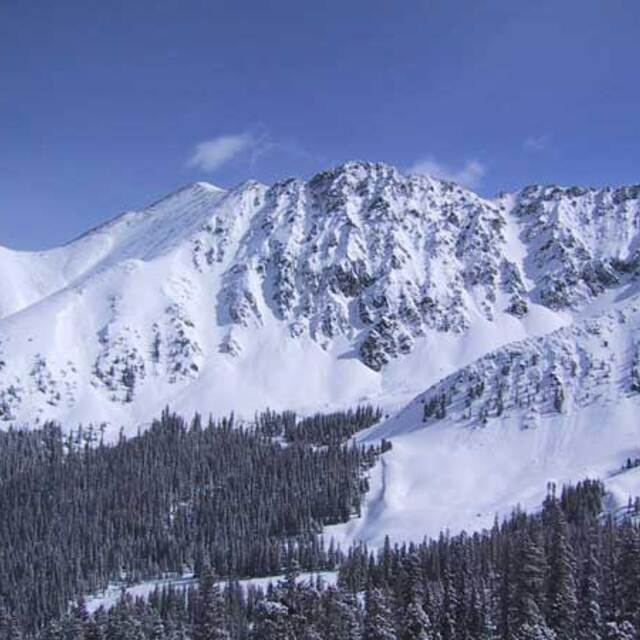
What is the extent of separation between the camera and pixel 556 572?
311 ft

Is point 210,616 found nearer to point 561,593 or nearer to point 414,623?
point 414,623

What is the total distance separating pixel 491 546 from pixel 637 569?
8827cm

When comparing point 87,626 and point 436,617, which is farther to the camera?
point 436,617

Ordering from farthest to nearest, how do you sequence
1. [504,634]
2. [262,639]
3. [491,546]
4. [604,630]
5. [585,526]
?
[585,526], [491,546], [504,634], [604,630], [262,639]

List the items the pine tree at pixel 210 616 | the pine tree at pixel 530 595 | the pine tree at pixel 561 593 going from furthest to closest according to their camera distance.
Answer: the pine tree at pixel 561 593, the pine tree at pixel 530 595, the pine tree at pixel 210 616

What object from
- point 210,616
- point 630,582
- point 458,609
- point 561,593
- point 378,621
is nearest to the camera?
point 210,616

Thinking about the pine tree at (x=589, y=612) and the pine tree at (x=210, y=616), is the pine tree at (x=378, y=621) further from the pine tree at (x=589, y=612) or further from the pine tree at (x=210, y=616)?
the pine tree at (x=589, y=612)

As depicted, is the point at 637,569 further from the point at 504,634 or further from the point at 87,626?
the point at 87,626

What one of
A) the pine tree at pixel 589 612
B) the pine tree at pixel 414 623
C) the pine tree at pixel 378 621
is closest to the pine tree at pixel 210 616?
the pine tree at pixel 378 621

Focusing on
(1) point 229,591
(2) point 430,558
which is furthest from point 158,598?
(2) point 430,558

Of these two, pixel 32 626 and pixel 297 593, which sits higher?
pixel 297 593

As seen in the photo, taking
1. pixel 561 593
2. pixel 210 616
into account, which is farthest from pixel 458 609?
pixel 210 616

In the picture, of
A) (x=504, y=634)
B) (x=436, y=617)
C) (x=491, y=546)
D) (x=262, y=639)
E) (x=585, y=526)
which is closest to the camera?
(x=262, y=639)

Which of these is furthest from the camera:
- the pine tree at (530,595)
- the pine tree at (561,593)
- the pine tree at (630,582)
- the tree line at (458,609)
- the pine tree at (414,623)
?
the pine tree at (561,593)
